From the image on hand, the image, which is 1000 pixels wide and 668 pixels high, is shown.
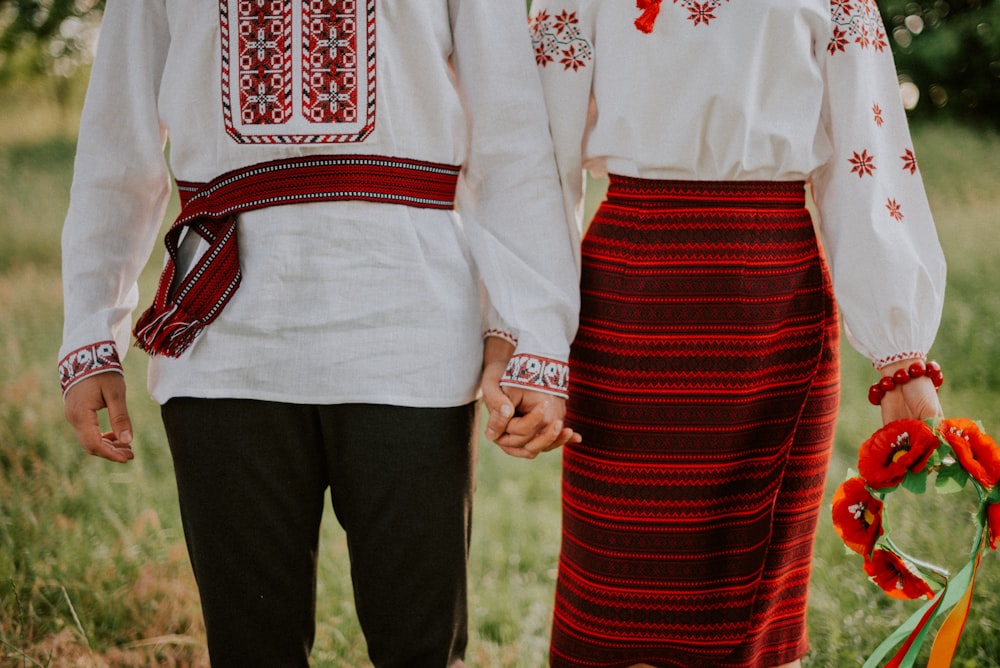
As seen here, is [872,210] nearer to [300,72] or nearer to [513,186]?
[513,186]

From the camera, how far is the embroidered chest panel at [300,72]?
1.44 m

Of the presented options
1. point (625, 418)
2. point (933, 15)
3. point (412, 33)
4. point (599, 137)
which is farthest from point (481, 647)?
point (933, 15)

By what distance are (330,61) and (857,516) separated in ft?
3.57

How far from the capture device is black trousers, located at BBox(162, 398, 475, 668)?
1.46 metres

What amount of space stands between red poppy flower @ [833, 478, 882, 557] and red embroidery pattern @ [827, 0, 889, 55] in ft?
2.28

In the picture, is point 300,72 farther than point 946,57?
No

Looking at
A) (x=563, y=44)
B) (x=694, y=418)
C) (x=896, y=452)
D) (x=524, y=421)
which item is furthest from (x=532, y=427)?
(x=563, y=44)

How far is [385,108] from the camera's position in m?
1.45

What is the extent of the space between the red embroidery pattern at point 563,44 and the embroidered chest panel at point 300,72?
13.0 inches

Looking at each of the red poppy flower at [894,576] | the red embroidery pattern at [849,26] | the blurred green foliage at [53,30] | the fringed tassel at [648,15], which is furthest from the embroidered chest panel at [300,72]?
the blurred green foliage at [53,30]

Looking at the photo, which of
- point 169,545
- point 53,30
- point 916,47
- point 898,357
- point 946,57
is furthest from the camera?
point 916,47

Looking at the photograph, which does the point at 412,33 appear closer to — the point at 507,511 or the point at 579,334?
the point at 579,334

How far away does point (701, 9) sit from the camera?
5.10 feet

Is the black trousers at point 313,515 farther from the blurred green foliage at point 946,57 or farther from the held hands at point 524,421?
the blurred green foliage at point 946,57
